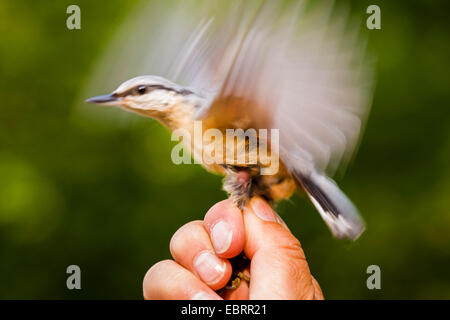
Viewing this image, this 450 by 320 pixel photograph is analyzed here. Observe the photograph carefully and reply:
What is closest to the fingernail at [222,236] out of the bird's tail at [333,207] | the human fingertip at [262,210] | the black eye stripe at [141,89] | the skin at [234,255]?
the skin at [234,255]

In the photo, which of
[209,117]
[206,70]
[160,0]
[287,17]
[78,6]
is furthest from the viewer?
[78,6]

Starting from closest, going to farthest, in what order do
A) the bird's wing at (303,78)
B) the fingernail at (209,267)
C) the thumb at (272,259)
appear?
1. the bird's wing at (303,78)
2. the thumb at (272,259)
3. the fingernail at (209,267)

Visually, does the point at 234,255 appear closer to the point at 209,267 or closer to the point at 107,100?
the point at 209,267

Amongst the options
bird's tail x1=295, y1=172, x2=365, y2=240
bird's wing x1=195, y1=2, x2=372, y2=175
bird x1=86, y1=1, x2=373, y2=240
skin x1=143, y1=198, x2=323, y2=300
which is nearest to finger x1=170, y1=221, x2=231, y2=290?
skin x1=143, y1=198, x2=323, y2=300

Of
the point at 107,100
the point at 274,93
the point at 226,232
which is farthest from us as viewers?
the point at 226,232

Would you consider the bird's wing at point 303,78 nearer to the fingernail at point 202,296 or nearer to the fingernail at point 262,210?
the fingernail at point 262,210

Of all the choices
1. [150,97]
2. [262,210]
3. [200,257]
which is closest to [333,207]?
[262,210]

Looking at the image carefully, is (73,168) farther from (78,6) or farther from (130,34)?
(130,34)
